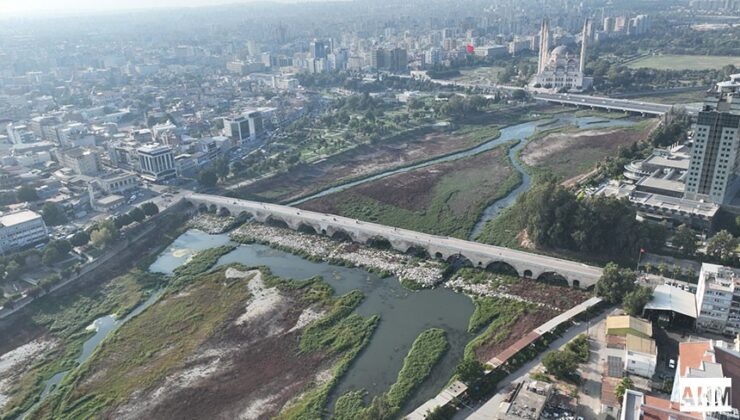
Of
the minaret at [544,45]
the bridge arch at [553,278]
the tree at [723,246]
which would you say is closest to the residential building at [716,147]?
the tree at [723,246]

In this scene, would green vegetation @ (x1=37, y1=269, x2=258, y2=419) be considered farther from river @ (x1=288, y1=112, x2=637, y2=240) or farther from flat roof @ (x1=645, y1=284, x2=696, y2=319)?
flat roof @ (x1=645, y1=284, x2=696, y2=319)

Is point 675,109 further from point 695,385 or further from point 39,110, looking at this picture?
point 39,110

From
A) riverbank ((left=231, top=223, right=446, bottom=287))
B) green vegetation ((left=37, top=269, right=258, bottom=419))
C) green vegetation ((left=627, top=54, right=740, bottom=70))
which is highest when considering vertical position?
green vegetation ((left=627, top=54, right=740, bottom=70))

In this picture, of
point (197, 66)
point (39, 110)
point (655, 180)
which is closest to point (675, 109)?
point (655, 180)

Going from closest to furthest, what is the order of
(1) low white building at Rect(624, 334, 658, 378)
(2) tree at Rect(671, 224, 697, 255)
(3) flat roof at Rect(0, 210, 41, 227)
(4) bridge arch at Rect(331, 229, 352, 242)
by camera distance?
1. (1) low white building at Rect(624, 334, 658, 378)
2. (2) tree at Rect(671, 224, 697, 255)
3. (4) bridge arch at Rect(331, 229, 352, 242)
4. (3) flat roof at Rect(0, 210, 41, 227)

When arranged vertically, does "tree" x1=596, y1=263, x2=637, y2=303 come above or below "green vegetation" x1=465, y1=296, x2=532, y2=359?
above

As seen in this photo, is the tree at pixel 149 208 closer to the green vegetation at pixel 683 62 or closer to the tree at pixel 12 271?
the tree at pixel 12 271

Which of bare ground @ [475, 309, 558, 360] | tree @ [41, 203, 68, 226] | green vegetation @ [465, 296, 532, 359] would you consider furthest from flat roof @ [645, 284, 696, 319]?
tree @ [41, 203, 68, 226]

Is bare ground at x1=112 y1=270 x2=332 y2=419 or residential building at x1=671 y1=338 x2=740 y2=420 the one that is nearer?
residential building at x1=671 y1=338 x2=740 y2=420
